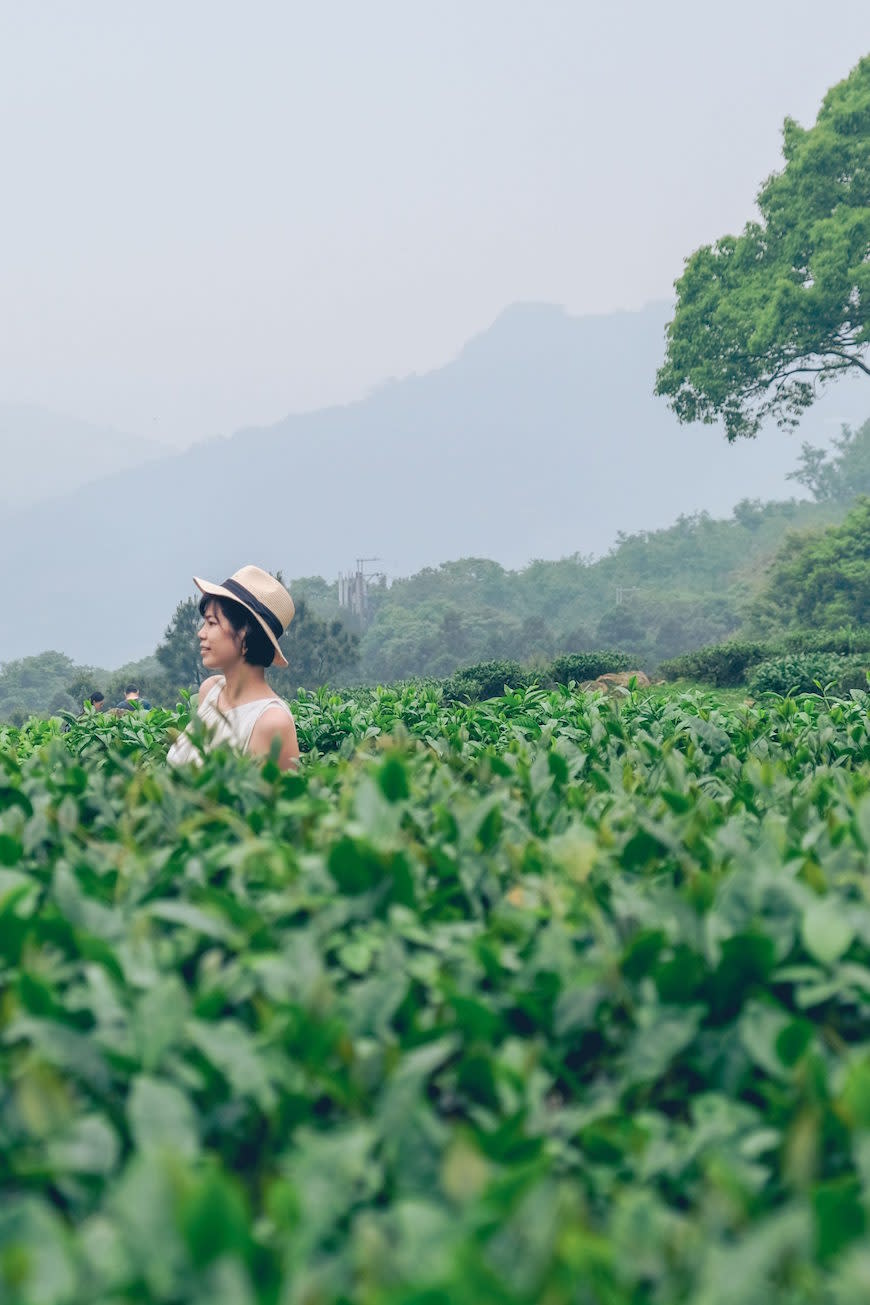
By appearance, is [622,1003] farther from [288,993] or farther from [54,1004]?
[54,1004]

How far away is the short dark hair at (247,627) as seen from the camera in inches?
195

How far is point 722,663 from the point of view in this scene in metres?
24.7

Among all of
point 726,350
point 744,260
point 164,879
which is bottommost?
point 164,879

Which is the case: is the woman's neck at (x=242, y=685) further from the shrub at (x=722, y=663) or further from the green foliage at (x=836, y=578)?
the green foliage at (x=836, y=578)

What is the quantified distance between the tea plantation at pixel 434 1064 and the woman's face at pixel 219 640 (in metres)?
2.60

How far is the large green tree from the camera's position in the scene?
3075 cm

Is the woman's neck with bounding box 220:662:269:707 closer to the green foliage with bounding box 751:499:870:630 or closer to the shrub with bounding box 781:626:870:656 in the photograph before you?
the shrub with bounding box 781:626:870:656

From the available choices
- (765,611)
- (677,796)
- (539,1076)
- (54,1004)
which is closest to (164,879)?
(54,1004)

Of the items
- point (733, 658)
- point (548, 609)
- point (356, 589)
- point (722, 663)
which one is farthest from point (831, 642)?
point (356, 589)

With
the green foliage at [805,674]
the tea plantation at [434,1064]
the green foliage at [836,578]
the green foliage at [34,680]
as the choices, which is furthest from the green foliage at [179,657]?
the tea plantation at [434,1064]

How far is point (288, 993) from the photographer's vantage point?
1.51 meters

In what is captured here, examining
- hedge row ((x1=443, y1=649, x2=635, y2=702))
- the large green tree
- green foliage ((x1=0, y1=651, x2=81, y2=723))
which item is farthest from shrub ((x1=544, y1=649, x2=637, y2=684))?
green foliage ((x1=0, y1=651, x2=81, y2=723))

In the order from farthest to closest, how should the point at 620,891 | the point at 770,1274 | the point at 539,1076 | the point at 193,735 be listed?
1. the point at 193,735
2. the point at 620,891
3. the point at 539,1076
4. the point at 770,1274

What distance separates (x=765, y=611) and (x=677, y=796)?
5191cm
